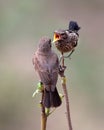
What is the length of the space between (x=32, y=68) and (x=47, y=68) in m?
5.69

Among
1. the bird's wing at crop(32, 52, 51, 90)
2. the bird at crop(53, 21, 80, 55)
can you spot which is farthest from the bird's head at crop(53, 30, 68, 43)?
the bird's wing at crop(32, 52, 51, 90)

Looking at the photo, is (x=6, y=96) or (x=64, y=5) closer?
(x=6, y=96)

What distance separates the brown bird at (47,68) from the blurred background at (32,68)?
437 cm

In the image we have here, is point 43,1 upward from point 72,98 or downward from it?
upward

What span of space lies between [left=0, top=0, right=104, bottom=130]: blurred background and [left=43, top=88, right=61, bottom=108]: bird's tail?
14.2ft

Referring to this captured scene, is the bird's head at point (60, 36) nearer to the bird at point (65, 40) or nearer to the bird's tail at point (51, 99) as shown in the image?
the bird at point (65, 40)

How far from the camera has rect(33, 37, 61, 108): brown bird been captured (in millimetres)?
1885

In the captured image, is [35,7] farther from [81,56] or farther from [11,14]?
[81,56]

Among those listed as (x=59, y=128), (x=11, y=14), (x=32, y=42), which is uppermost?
(x=11, y=14)

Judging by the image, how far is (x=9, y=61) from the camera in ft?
25.7

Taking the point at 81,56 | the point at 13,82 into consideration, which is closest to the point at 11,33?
the point at 81,56

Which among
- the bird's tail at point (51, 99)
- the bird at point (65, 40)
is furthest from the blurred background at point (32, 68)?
the bird at point (65, 40)

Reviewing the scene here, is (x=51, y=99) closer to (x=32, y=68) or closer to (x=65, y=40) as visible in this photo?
(x=65, y=40)

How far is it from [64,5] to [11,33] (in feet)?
7.62
